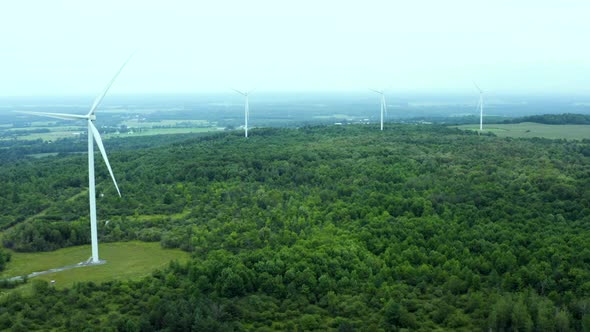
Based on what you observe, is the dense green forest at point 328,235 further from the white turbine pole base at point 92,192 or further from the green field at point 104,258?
the white turbine pole base at point 92,192

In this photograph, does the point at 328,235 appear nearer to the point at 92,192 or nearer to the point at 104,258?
the point at 104,258

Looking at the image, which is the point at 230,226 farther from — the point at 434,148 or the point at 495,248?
the point at 434,148

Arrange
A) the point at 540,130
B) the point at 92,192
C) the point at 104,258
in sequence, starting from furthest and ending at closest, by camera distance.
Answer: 1. the point at 540,130
2. the point at 104,258
3. the point at 92,192

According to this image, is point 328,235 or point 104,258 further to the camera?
point 328,235

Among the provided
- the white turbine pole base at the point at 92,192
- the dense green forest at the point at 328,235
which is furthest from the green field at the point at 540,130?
the white turbine pole base at the point at 92,192

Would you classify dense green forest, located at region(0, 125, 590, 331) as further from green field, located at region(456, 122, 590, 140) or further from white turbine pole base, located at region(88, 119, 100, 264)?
green field, located at region(456, 122, 590, 140)

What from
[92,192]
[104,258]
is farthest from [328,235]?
[92,192]

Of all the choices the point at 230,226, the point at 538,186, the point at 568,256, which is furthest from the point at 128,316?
the point at 538,186

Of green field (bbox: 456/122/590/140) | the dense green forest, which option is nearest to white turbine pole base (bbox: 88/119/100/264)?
the dense green forest
